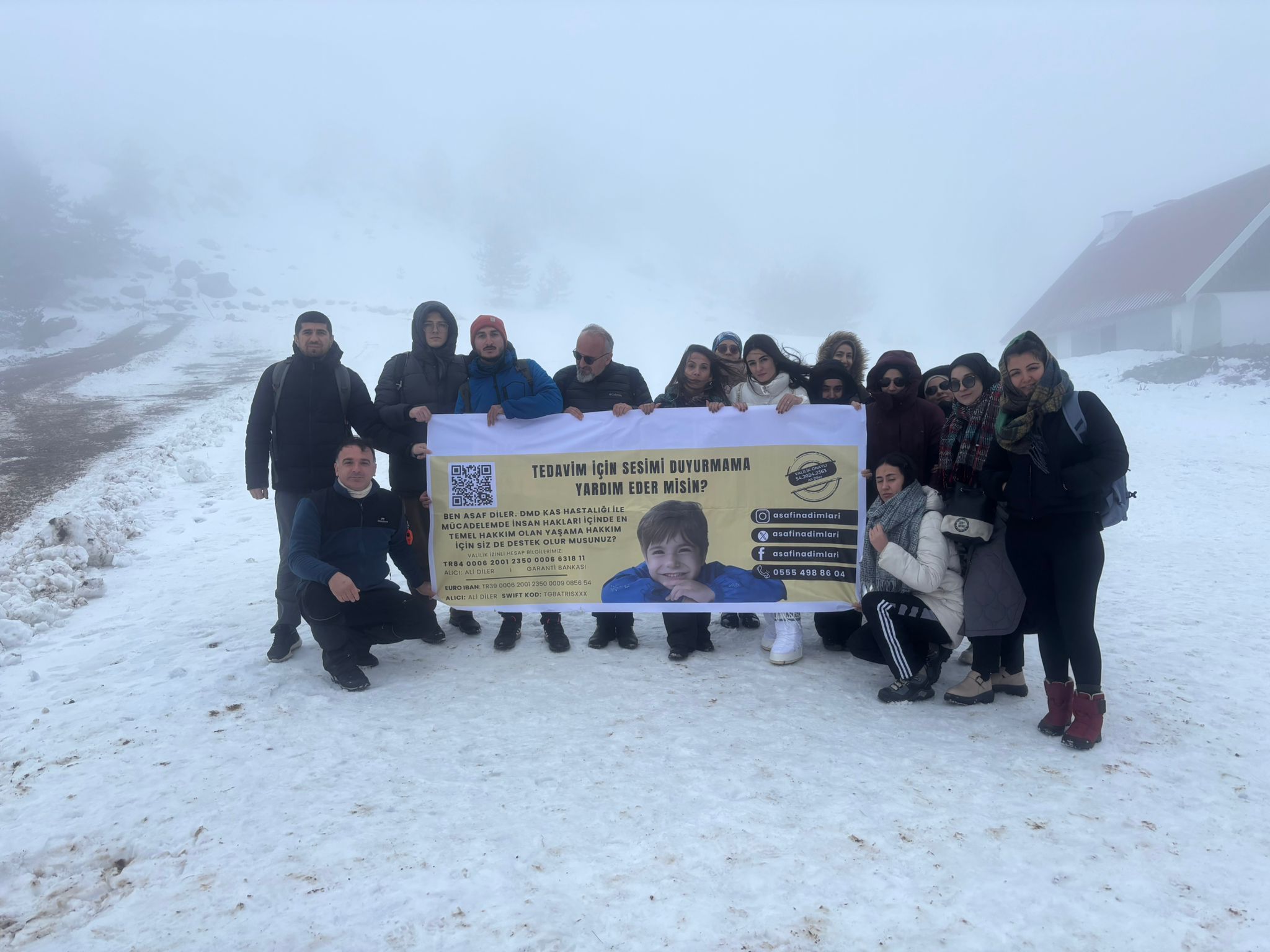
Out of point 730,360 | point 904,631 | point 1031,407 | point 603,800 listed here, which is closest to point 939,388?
point 730,360

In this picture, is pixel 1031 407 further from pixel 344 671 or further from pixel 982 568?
pixel 344 671

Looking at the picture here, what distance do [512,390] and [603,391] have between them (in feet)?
2.10

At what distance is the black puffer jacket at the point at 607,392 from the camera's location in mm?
5191

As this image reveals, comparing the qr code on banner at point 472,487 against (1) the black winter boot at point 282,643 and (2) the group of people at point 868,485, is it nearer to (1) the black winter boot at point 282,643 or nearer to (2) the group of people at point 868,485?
(2) the group of people at point 868,485

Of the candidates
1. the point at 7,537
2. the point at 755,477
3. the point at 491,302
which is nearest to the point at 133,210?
the point at 491,302

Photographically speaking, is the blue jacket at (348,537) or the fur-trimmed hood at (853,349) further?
the fur-trimmed hood at (853,349)

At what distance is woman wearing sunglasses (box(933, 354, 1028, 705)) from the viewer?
4.02m

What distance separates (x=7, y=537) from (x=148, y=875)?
6.38m

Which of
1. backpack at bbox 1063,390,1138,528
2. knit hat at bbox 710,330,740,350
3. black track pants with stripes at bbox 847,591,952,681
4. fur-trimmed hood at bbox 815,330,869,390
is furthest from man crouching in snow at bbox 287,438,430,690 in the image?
backpack at bbox 1063,390,1138,528

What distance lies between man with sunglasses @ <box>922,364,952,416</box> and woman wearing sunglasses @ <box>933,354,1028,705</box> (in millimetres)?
833

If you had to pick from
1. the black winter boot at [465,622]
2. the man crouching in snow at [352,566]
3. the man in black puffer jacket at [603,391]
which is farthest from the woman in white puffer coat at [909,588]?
the man crouching in snow at [352,566]

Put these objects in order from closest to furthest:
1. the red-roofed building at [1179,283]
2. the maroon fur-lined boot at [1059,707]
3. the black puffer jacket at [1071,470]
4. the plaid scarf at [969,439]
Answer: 1. the black puffer jacket at [1071,470]
2. the maroon fur-lined boot at [1059,707]
3. the plaid scarf at [969,439]
4. the red-roofed building at [1179,283]

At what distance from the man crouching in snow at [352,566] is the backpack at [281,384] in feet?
1.25

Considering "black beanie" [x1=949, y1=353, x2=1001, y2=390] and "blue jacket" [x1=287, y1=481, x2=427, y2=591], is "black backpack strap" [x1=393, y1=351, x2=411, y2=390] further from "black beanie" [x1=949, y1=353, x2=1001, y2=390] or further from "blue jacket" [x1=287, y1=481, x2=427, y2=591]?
"black beanie" [x1=949, y1=353, x2=1001, y2=390]
